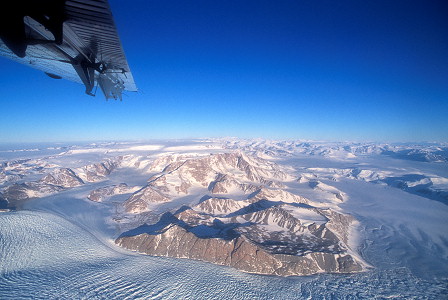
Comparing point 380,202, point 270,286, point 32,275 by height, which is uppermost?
point 32,275

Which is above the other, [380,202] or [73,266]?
[73,266]

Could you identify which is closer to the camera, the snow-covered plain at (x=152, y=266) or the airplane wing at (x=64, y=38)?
the airplane wing at (x=64, y=38)

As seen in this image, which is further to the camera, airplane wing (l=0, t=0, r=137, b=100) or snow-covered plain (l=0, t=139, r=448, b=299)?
snow-covered plain (l=0, t=139, r=448, b=299)

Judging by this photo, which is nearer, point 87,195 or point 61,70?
point 61,70

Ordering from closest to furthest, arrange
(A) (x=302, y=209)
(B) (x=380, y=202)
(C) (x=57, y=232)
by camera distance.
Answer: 1. (C) (x=57, y=232)
2. (A) (x=302, y=209)
3. (B) (x=380, y=202)

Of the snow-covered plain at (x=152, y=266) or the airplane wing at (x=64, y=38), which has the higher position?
the airplane wing at (x=64, y=38)

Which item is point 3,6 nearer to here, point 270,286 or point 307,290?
point 270,286

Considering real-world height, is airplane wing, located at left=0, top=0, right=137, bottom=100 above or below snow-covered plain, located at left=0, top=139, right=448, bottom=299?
above

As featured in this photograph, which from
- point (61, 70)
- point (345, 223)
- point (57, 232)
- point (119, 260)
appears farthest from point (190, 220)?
point (61, 70)
